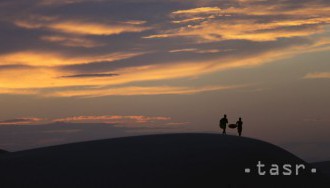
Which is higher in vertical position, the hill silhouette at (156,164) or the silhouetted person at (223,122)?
the silhouetted person at (223,122)

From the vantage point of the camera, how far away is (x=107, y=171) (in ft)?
113

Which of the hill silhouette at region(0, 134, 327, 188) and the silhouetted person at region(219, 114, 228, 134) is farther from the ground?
the silhouetted person at region(219, 114, 228, 134)

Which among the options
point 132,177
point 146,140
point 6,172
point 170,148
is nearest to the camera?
point 132,177

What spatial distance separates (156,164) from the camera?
35531 mm

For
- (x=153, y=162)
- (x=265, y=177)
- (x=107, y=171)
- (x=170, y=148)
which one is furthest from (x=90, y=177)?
(x=265, y=177)

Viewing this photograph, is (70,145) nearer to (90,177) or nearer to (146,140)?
(146,140)

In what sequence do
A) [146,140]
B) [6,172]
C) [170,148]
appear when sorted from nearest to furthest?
[6,172]
[170,148]
[146,140]

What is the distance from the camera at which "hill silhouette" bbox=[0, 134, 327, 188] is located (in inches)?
1299

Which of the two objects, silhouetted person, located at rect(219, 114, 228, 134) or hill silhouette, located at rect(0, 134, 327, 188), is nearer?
hill silhouette, located at rect(0, 134, 327, 188)

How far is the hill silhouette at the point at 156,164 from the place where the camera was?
33.0 metres

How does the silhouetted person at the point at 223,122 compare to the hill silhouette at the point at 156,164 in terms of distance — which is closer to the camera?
the hill silhouette at the point at 156,164

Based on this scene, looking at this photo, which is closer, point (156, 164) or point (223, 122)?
point (156, 164)

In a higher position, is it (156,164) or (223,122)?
(223,122)

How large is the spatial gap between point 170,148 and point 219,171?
5470mm
